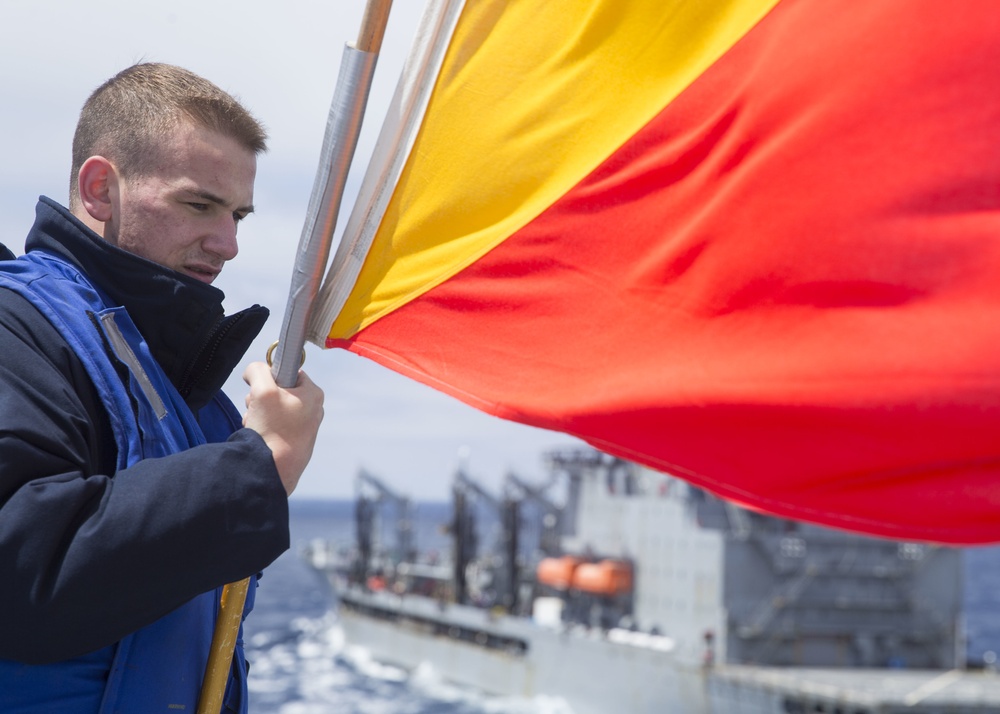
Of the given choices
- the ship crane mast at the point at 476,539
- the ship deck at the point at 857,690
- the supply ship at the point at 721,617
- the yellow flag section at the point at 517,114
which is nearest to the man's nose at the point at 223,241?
the yellow flag section at the point at 517,114

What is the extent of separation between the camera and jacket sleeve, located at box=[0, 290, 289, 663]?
4.66ft

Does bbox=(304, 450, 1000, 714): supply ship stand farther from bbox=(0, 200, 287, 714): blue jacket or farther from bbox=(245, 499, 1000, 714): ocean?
bbox=(0, 200, 287, 714): blue jacket

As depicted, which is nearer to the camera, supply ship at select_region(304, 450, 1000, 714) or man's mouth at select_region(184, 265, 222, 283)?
man's mouth at select_region(184, 265, 222, 283)

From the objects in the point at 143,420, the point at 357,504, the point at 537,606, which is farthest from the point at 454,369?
the point at 357,504

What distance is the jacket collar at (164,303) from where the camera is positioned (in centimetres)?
182

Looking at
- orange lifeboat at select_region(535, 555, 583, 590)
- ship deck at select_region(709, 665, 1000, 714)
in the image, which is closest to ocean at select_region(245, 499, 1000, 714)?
orange lifeboat at select_region(535, 555, 583, 590)

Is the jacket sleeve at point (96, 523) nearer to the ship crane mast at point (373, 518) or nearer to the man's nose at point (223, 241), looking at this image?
the man's nose at point (223, 241)

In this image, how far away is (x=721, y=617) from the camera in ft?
85.9

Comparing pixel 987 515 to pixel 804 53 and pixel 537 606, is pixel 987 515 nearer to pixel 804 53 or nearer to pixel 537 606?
pixel 804 53

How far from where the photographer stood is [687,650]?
27000 millimetres

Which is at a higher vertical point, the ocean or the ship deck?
the ship deck

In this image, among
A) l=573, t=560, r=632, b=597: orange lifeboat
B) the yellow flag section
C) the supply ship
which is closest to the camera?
the yellow flag section

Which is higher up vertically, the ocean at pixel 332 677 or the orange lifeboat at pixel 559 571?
the orange lifeboat at pixel 559 571

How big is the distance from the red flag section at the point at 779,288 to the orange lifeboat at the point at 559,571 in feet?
100
